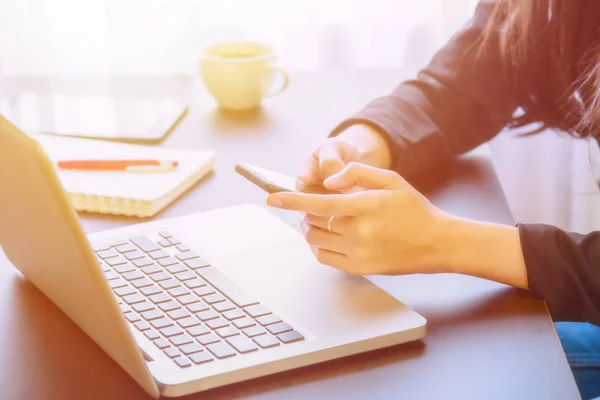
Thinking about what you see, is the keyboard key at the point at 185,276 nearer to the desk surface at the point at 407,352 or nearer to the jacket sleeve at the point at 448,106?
the desk surface at the point at 407,352

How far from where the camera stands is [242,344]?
23.5 inches

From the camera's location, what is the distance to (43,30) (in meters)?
1.56

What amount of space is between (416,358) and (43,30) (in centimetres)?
119

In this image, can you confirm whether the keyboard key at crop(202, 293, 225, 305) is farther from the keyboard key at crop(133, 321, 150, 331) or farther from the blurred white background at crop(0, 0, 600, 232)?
the blurred white background at crop(0, 0, 600, 232)

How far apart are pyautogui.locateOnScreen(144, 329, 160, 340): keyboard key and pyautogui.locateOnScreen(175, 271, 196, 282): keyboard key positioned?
8cm

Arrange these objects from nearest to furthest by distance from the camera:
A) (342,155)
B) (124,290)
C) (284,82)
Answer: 1. (124,290)
2. (342,155)
3. (284,82)

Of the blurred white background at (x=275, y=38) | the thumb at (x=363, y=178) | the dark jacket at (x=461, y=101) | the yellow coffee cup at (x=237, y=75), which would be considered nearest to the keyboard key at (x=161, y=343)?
the thumb at (x=363, y=178)

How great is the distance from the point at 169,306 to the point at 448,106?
0.53 meters

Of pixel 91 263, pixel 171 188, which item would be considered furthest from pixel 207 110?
pixel 91 263

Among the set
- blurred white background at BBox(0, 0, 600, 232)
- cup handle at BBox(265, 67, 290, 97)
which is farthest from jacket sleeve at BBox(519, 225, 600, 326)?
blurred white background at BBox(0, 0, 600, 232)

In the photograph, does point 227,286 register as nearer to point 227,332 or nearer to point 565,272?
point 227,332

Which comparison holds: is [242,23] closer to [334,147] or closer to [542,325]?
[334,147]

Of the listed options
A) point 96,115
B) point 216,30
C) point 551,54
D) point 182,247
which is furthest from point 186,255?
point 216,30

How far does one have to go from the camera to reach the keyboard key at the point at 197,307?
0.64 m
